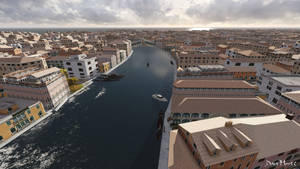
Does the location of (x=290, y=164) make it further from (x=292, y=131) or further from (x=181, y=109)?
(x=181, y=109)

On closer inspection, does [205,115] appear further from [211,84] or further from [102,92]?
[102,92]

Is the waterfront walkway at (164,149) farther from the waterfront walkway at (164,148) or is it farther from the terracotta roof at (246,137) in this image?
the terracotta roof at (246,137)

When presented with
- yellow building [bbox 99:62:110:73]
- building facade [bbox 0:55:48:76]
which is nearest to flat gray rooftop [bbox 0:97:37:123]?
building facade [bbox 0:55:48:76]

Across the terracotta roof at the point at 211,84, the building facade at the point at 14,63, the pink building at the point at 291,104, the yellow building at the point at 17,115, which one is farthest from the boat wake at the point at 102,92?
the pink building at the point at 291,104

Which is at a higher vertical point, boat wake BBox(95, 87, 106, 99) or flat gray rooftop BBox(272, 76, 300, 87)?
flat gray rooftop BBox(272, 76, 300, 87)

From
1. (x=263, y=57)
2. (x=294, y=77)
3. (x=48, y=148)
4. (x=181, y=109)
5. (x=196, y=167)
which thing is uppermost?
(x=263, y=57)

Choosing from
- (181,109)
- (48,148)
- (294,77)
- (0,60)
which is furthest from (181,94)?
(0,60)

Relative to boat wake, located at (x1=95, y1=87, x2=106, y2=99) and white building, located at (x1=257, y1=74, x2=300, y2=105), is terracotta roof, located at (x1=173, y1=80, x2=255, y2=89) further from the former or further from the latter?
boat wake, located at (x1=95, y1=87, x2=106, y2=99)
